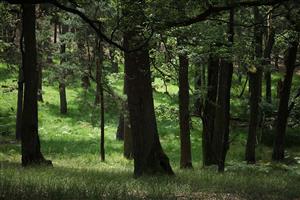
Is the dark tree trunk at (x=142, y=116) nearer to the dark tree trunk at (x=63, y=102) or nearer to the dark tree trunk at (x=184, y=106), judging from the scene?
the dark tree trunk at (x=184, y=106)

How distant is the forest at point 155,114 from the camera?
11594mm

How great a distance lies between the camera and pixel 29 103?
19.3 metres

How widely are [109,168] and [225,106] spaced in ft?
19.4

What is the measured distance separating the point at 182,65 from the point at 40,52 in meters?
16.6

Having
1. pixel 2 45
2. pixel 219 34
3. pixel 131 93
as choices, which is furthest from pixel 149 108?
pixel 2 45

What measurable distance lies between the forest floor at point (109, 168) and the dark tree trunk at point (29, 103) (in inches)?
34.5

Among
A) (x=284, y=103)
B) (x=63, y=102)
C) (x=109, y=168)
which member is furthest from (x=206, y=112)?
(x=63, y=102)

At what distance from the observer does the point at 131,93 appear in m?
15.5

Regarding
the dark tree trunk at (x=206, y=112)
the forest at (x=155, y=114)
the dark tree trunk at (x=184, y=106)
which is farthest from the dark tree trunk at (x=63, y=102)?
the dark tree trunk at (x=184, y=106)

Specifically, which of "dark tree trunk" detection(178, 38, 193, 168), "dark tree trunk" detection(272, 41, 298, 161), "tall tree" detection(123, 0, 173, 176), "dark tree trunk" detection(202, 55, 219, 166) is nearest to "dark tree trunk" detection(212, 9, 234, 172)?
"dark tree trunk" detection(202, 55, 219, 166)

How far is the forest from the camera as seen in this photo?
11.6m

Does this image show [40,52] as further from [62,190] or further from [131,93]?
[62,190]

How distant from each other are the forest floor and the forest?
61mm

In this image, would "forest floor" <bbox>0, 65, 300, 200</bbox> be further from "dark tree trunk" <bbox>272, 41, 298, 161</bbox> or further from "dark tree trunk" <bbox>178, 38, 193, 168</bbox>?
"dark tree trunk" <bbox>272, 41, 298, 161</bbox>
